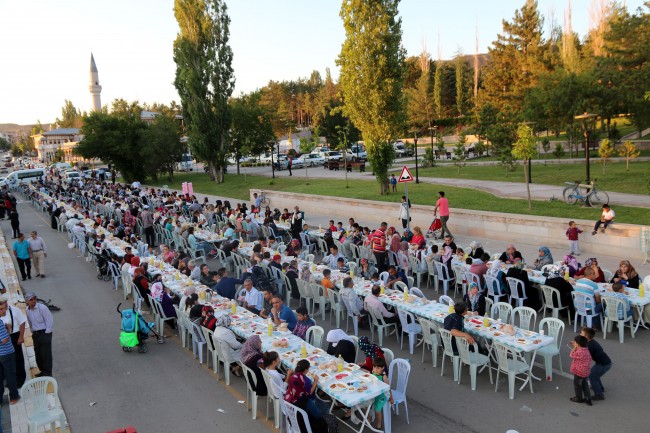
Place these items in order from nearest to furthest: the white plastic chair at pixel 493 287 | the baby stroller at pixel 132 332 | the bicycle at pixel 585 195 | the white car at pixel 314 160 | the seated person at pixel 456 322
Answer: the seated person at pixel 456 322
the baby stroller at pixel 132 332
the white plastic chair at pixel 493 287
the bicycle at pixel 585 195
the white car at pixel 314 160

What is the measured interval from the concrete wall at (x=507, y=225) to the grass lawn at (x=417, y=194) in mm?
1782

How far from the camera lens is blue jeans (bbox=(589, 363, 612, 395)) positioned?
7.02m

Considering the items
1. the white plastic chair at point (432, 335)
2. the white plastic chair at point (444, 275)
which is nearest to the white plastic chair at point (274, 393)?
the white plastic chair at point (432, 335)

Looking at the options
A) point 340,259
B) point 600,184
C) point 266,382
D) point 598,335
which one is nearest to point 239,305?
point 340,259

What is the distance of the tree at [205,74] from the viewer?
42.1m

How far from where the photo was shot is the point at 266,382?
6.82m

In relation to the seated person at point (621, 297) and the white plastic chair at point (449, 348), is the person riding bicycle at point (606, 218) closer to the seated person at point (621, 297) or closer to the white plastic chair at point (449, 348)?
the seated person at point (621, 297)

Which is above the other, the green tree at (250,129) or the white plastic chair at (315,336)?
the green tree at (250,129)

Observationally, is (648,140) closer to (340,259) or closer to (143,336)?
(340,259)

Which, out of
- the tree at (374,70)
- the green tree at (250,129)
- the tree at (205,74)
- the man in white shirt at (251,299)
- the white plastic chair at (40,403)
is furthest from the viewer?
the green tree at (250,129)

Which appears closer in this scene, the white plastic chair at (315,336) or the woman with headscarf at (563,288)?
the white plastic chair at (315,336)

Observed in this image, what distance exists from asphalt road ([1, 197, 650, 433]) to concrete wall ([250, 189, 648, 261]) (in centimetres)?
565

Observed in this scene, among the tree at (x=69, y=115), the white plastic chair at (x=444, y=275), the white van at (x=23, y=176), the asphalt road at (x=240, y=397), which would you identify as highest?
the tree at (x=69, y=115)

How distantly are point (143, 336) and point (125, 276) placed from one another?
4134mm
